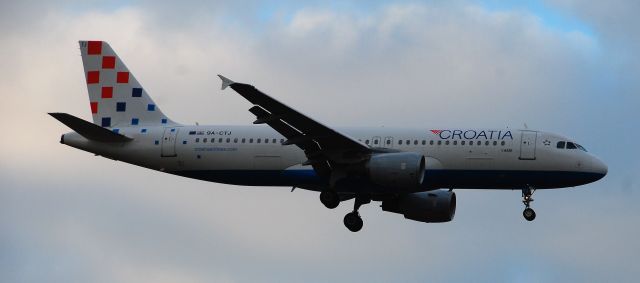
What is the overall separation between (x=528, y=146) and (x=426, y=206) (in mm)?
6029

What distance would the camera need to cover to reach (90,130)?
54.4 meters

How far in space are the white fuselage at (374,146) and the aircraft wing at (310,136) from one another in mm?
1681

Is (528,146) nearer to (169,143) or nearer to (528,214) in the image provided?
(528,214)

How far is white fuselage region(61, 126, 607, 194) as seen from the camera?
51.2 m

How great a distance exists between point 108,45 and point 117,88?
7.89 feet

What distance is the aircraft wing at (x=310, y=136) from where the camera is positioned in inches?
1866

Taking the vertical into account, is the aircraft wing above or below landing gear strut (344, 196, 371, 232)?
above

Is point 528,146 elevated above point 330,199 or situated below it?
above

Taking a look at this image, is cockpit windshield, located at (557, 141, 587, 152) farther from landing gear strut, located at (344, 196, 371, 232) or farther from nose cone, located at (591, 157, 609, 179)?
landing gear strut, located at (344, 196, 371, 232)

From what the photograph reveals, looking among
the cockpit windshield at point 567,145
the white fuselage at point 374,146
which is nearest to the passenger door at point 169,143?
the white fuselage at point 374,146

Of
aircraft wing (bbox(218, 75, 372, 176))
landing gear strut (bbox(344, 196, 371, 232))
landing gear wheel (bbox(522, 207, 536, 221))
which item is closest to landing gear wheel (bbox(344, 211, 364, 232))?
landing gear strut (bbox(344, 196, 371, 232))

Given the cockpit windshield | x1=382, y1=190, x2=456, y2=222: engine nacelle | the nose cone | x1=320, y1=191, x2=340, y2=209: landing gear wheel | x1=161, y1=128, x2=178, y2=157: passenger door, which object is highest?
the cockpit windshield

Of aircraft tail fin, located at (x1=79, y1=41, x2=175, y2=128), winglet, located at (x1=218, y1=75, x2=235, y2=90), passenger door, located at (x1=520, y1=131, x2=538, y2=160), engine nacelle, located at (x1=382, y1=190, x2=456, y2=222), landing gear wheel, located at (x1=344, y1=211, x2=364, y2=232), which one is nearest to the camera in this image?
winglet, located at (x1=218, y1=75, x2=235, y2=90)

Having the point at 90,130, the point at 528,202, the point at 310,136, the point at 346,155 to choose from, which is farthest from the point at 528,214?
the point at 90,130
